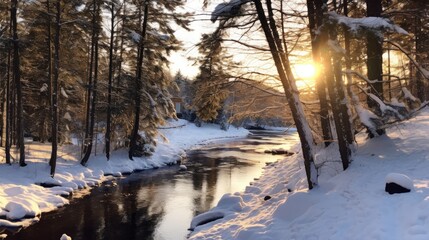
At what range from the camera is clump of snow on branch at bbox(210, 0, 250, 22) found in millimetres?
9086

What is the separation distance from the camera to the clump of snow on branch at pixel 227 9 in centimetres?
909

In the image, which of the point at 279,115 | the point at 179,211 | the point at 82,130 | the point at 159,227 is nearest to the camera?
the point at 159,227

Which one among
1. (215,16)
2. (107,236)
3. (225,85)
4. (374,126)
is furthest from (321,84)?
(107,236)

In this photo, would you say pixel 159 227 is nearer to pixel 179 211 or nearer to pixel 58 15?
pixel 179 211

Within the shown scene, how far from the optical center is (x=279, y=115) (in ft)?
47.1

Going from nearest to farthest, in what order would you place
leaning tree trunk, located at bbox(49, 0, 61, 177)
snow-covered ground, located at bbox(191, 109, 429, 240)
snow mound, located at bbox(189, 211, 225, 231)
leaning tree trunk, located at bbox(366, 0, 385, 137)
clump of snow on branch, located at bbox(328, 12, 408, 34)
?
1. snow-covered ground, located at bbox(191, 109, 429, 240)
2. clump of snow on branch, located at bbox(328, 12, 408, 34)
3. leaning tree trunk, located at bbox(366, 0, 385, 137)
4. snow mound, located at bbox(189, 211, 225, 231)
5. leaning tree trunk, located at bbox(49, 0, 61, 177)

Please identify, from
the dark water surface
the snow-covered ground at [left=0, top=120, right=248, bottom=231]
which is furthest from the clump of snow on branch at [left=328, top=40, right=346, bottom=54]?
the snow-covered ground at [left=0, top=120, right=248, bottom=231]

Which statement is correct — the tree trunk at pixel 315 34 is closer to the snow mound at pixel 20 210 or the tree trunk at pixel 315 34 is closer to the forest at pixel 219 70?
the forest at pixel 219 70

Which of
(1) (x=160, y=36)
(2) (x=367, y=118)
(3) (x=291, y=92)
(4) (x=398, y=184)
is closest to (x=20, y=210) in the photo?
(3) (x=291, y=92)

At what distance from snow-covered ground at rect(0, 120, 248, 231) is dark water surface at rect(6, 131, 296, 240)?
618 mm

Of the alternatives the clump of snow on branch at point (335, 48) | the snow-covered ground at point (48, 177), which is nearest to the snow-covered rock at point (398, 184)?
the clump of snow on branch at point (335, 48)

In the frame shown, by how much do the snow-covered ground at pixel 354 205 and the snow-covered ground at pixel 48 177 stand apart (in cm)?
568

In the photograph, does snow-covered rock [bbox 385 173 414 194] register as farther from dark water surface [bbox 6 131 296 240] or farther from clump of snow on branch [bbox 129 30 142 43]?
clump of snow on branch [bbox 129 30 142 43]

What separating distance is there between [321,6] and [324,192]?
4350 millimetres
